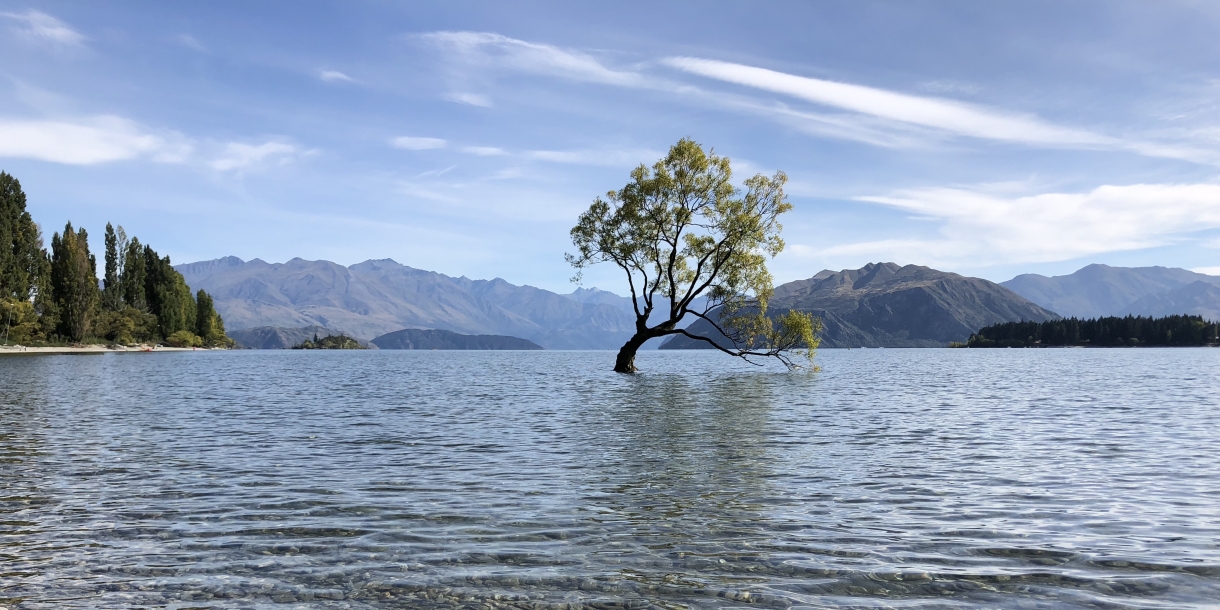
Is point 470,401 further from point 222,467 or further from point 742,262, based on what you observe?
point 742,262

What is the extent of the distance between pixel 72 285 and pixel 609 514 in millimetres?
184886

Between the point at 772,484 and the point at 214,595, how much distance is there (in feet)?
40.1

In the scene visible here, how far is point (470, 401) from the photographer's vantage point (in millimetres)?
46406

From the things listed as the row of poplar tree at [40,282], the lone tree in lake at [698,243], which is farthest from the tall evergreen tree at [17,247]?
the lone tree in lake at [698,243]

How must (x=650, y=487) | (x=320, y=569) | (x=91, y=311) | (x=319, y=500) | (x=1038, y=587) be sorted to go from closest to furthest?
1. (x=1038, y=587)
2. (x=320, y=569)
3. (x=319, y=500)
4. (x=650, y=487)
5. (x=91, y=311)

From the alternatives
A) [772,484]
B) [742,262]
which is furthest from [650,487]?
[742,262]

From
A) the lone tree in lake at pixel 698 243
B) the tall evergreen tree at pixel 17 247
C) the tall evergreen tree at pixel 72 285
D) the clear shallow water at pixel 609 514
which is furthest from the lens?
the tall evergreen tree at pixel 72 285

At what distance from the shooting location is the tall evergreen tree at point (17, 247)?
140 metres

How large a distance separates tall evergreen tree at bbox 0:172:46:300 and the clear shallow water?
14035cm

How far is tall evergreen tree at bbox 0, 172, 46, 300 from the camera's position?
140125 mm

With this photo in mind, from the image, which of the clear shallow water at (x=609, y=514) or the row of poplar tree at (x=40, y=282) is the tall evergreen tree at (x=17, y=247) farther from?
the clear shallow water at (x=609, y=514)

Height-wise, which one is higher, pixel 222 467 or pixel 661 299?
pixel 661 299

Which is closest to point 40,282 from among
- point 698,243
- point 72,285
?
point 72,285

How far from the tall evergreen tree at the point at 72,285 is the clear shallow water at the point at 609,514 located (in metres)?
156
